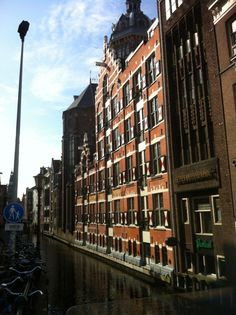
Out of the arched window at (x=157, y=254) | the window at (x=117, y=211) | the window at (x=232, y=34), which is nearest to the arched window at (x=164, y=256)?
the arched window at (x=157, y=254)

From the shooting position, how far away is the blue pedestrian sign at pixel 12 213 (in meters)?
10.7

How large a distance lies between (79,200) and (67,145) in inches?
800

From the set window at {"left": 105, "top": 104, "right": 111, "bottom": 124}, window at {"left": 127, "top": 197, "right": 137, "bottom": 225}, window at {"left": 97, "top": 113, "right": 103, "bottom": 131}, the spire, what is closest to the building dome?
the spire

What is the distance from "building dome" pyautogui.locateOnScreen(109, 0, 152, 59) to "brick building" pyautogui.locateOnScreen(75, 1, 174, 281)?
50.0 feet

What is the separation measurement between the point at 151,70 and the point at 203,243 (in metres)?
14.4

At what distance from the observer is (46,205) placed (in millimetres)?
95062

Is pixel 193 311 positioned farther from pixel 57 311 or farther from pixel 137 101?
pixel 137 101

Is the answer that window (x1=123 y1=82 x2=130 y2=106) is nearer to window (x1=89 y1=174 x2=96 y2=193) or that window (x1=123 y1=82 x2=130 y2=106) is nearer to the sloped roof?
window (x1=89 y1=174 x2=96 y2=193)

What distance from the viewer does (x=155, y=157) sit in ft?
82.7

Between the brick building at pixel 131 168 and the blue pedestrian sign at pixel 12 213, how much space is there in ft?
42.5

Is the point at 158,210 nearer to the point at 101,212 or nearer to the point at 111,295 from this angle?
the point at 111,295

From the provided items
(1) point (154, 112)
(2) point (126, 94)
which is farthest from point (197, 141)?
(2) point (126, 94)

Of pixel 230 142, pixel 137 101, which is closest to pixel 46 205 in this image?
pixel 137 101

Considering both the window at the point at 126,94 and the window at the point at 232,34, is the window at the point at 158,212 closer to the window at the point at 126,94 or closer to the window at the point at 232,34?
the window at the point at 232,34
